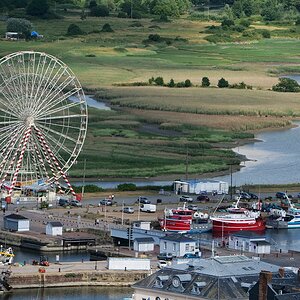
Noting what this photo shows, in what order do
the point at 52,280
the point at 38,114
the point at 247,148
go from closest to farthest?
the point at 52,280 → the point at 38,114 → the point at 247,148

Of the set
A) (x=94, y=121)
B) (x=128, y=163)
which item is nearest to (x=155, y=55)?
(x=94, y=121)

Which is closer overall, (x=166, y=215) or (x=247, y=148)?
(x=166, y=215)

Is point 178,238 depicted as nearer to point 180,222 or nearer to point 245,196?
point 180,222

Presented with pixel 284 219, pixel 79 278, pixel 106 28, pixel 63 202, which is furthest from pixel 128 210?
pixel 106 28

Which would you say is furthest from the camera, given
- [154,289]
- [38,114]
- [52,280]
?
[38,114]

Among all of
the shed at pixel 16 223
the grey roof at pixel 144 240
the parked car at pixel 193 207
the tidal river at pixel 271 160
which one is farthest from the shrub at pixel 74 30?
the grey roof at pixel 144 240

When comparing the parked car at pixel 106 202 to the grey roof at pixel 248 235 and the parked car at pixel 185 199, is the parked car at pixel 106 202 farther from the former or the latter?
the grey roof at pixel 248 235

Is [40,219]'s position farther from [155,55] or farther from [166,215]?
[155,55]
